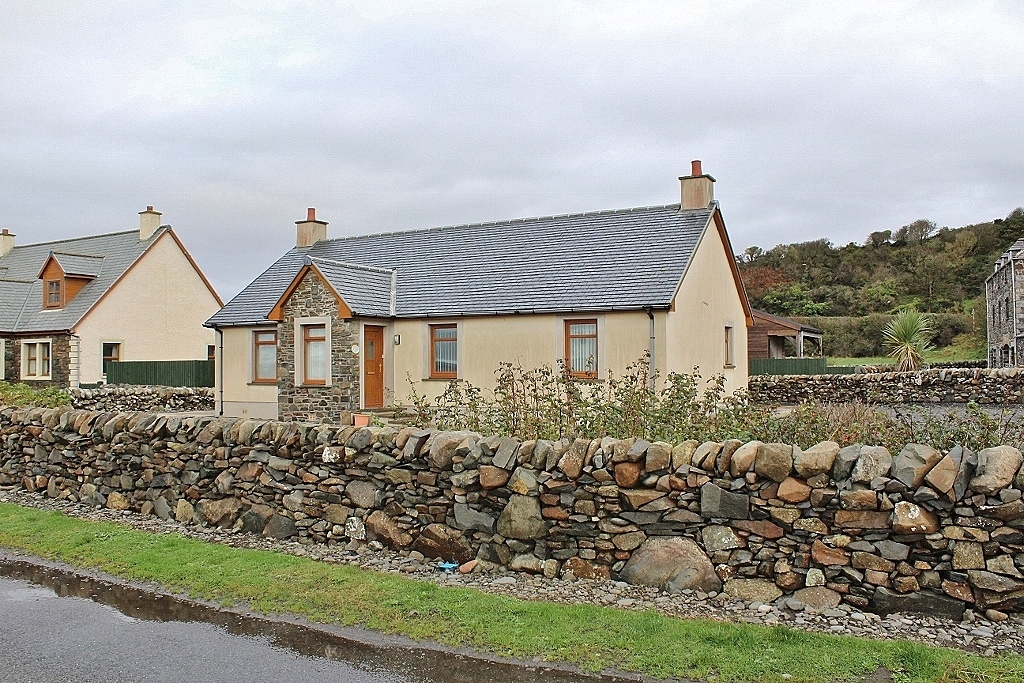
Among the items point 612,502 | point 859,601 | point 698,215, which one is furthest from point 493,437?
point 698,215

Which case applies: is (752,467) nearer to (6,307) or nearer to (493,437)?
(493,437)

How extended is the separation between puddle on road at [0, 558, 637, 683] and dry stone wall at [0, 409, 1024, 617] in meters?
1.96

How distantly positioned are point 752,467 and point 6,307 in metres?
35.5

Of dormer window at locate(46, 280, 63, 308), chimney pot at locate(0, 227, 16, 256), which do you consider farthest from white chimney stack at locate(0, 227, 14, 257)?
dormer window at locate(46, 280, 63, 308)

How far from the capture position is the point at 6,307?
34.0 meters

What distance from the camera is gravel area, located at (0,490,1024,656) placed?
5848 mm

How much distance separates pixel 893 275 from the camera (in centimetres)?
6234

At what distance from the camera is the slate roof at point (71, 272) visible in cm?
3219

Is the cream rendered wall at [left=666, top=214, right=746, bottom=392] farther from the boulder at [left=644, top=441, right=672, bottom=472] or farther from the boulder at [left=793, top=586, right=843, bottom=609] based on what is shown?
the boulder at [left=793, top=586, right=843, bottom=609]

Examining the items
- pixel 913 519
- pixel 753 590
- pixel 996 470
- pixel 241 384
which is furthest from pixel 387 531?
pixel 241 384

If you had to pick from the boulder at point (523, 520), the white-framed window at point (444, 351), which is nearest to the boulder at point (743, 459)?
the boulder at point (523, 520)

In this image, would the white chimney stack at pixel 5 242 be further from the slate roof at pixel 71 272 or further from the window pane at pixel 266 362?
the window pane at pixel 266 362

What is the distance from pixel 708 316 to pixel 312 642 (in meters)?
18.0

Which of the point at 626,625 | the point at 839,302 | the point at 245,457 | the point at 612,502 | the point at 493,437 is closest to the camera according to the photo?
the point at 626,625
